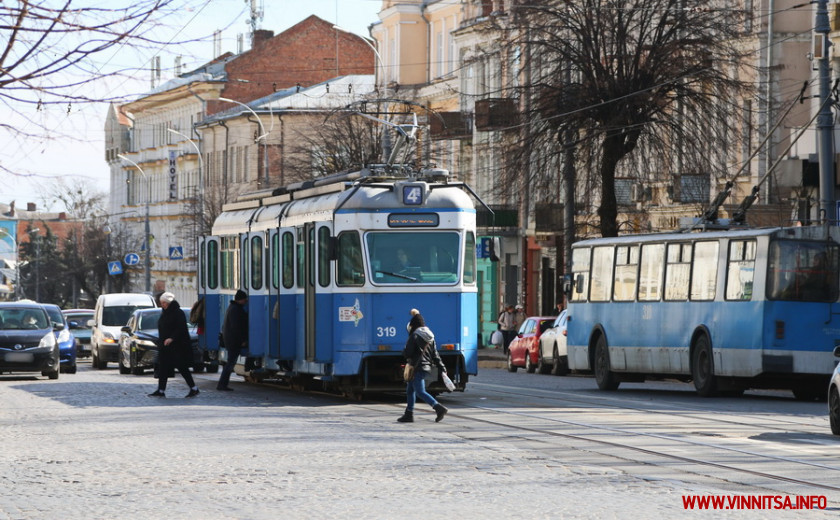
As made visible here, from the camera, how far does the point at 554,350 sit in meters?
41.8

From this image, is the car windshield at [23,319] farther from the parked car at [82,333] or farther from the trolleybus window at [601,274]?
the parked car at [82,333]

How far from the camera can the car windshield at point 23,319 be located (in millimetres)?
35375

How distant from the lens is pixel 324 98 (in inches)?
3509

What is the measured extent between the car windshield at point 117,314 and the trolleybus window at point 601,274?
16606 mm

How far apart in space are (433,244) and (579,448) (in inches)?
324

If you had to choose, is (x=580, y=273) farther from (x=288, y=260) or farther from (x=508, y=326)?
(x=508, y=326)

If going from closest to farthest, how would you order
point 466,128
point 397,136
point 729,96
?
1. point 729,96
2. point 397,136
3. point 466,128

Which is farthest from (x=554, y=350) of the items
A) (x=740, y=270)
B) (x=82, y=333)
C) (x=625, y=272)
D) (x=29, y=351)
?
(x=82, y=333)

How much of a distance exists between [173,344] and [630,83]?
17444mm

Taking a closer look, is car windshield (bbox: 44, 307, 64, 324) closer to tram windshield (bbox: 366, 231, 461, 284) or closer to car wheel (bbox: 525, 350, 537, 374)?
car wheel (bbox: 525, 350, 537, 374)

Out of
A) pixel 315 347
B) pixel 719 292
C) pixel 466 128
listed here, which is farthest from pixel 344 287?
pixel 466 128

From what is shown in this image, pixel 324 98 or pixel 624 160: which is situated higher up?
pixel 324 98

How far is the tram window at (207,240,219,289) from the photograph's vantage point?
1268 inches

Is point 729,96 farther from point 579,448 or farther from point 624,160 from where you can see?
point 579,448
